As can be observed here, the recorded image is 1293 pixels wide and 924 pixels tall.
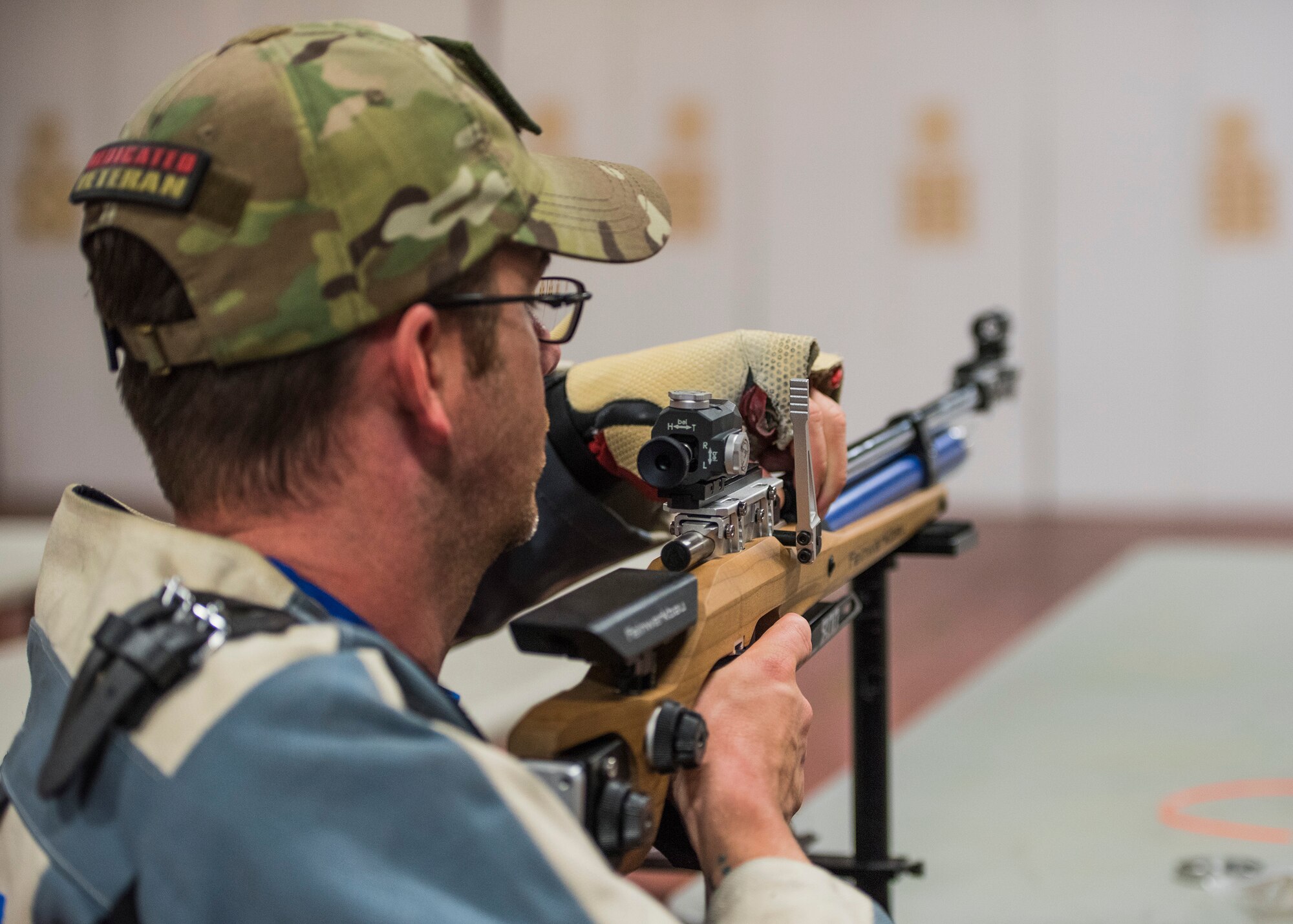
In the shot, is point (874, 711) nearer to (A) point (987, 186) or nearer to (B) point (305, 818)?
(B) point (305, 818)

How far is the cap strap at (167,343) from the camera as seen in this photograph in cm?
73

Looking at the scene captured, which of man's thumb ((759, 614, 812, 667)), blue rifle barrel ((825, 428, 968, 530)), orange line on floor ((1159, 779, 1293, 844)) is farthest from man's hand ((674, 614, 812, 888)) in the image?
orange line on floor ((1159, 779, 1293, 844))

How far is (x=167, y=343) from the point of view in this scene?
0.74 metres

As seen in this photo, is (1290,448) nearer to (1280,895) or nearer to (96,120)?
(1280,895)

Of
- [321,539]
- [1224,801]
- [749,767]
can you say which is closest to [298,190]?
[321,539]

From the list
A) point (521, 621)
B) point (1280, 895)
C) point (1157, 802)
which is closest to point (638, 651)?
point (521, 621)

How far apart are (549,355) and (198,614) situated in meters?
0.39

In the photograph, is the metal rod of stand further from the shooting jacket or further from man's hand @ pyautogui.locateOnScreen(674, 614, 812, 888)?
the shooting jacket

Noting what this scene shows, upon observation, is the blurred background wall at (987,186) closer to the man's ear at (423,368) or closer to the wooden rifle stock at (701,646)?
the wooden rifle stock at (701,646)

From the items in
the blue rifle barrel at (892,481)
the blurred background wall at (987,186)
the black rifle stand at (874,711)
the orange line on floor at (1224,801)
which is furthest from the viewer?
the blurred background wall at (987,186)

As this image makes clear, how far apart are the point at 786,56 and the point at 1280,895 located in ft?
16.4

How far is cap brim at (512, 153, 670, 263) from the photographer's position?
2.64 ft

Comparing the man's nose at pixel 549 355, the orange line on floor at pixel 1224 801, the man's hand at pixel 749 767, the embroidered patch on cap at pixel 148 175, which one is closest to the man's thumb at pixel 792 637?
the man's hand at pixel 749 767

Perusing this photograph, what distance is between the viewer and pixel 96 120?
6.52 meters
